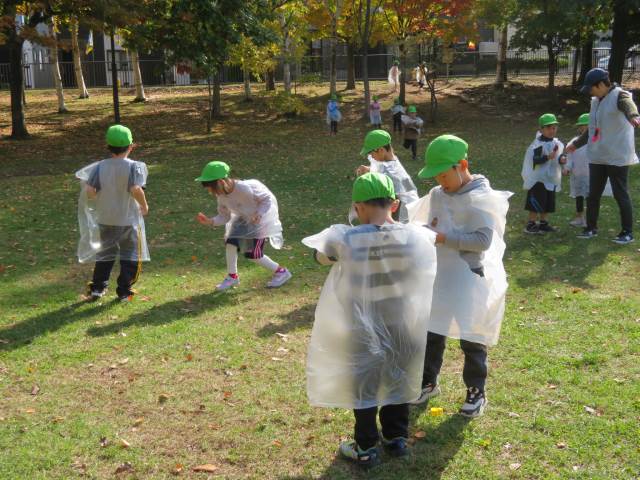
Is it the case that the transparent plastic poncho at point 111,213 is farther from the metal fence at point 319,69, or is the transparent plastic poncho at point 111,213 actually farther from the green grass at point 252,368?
the metal fence at point 319,69

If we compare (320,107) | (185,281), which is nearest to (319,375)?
(185,281)

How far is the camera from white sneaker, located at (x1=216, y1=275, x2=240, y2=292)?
788 centimetres

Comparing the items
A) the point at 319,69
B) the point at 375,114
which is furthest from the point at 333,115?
the point at 319,69

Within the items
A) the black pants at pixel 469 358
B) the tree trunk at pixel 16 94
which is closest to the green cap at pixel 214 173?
the black pants at pixel 469 358

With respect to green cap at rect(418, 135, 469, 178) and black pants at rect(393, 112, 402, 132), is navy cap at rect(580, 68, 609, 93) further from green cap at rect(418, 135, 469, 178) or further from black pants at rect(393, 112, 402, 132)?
black pants at rect(393, 112, 402, 132)

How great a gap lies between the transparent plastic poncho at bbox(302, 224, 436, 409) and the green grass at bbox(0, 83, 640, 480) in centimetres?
50

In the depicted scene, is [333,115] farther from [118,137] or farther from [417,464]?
→ [417,464]

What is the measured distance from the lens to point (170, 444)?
4.59 meters

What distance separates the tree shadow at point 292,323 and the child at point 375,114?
1714 cm

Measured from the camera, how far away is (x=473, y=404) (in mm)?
4742

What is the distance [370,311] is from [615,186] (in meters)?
5.96

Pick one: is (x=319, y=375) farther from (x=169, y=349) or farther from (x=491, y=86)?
(x=491, y=86)

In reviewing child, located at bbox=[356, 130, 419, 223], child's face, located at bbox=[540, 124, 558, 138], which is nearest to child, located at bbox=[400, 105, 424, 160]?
child's face, located at bbox=[540, 124, 558, 138]

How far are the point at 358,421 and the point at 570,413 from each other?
1550 mm
